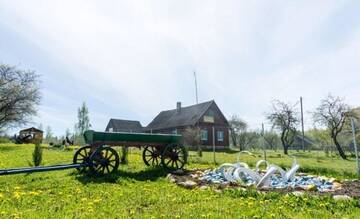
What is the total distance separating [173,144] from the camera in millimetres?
11516

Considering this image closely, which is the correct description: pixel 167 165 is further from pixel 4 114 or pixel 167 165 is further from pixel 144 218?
pixel 4 114

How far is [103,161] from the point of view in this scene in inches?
369

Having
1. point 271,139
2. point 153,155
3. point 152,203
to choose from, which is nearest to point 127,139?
point 153,155

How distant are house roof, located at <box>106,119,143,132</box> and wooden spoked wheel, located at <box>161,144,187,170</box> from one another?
36598 millimetres

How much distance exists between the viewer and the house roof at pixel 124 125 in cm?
4838

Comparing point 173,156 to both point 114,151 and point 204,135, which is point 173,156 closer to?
point 114,151

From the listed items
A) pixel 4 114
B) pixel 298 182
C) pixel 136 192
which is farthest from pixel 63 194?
pixel 4 114

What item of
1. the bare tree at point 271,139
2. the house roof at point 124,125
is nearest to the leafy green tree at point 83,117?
the house roof at point 124,125

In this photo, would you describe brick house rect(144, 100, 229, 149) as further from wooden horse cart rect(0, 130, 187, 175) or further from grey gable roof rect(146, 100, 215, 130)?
wooden horse cart rect(0, 130, 187, 175)

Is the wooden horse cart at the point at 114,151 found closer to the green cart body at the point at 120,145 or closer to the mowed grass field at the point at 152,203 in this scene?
the green cart body at the point at 120,145

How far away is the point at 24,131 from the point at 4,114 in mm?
9281

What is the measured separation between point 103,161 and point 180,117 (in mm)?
30913

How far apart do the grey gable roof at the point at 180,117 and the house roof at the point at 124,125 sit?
4.75 m

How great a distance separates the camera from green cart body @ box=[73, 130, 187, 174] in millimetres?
9391
